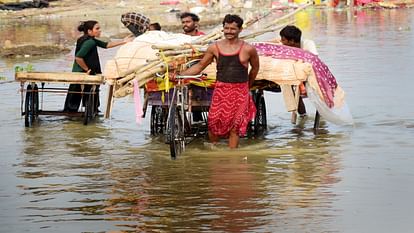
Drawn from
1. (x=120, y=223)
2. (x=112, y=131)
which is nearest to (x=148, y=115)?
(x=112, y=131)

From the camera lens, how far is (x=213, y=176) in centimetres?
998

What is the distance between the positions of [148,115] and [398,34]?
644 inches

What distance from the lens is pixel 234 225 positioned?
310 inches

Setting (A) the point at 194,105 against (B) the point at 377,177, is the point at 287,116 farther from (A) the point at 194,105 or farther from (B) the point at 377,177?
(B) the point at 377,177

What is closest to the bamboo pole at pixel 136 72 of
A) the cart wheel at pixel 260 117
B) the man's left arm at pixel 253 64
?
the man's left arm at pixel 253 64

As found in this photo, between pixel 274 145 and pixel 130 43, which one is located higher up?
pixel 130 43

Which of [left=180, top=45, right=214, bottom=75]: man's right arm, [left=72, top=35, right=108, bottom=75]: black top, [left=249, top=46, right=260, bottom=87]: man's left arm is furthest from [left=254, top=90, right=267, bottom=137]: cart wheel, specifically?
[left=72, top=35, right=108, bottom=75]: black top

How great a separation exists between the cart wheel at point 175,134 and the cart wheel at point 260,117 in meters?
1.39

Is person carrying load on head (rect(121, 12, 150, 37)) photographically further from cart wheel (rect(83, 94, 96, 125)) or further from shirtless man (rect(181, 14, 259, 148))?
shirtless man (rect(181, 14, 259, 148))

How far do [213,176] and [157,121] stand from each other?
2.76m

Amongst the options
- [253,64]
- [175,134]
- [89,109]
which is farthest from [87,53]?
[253,64]

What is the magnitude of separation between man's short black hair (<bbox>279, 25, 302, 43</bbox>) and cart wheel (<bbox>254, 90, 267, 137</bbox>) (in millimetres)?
715

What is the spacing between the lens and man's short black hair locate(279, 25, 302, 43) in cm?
1242

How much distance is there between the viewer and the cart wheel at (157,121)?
41.0 ft
